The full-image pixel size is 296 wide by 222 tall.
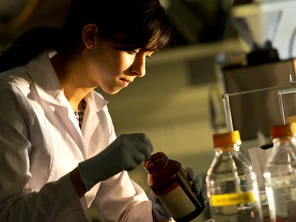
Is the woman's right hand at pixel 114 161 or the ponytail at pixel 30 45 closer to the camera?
the woman's right hand at pixel 114 161

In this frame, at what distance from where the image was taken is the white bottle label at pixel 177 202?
1508 mm

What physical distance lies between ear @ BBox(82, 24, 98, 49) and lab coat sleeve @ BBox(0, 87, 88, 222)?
30cm

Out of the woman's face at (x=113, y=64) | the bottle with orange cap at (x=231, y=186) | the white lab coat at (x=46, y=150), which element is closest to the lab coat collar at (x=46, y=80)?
the white lab coat at (x=46, y=150)

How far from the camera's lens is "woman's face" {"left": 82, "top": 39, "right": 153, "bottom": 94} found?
172 cm

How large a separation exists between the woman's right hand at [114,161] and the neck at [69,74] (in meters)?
0.39

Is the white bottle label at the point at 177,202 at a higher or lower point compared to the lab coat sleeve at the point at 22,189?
lower

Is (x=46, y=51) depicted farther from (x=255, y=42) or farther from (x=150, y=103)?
(x=150, y=103)

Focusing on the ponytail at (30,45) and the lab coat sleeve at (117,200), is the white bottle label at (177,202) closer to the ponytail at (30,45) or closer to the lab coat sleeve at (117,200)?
the lab coat sleeve at (117,200)

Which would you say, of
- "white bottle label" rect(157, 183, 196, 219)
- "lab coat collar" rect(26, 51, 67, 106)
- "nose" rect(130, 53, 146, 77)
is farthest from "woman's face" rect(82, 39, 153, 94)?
"white bottle label" rect(157, 183, 196, 219)

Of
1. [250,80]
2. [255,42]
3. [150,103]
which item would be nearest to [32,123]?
[250,80]

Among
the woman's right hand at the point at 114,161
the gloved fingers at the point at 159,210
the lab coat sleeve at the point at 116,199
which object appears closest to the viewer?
the woman's right hand at the point at 114,161

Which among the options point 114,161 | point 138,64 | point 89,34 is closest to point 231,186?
point 114,161

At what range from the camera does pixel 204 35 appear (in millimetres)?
5625

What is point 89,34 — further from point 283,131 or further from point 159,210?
point 283,131
